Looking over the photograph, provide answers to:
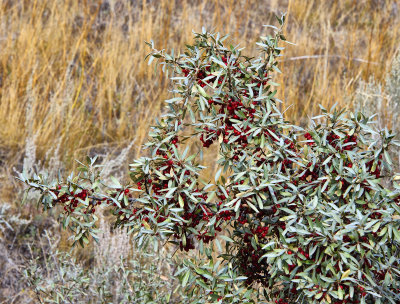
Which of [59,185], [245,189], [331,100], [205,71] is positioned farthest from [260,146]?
[331,100]

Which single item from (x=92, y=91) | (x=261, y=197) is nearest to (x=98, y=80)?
(x=92, y=91)

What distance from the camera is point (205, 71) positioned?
148cm

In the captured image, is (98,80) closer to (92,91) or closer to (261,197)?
(92,91)

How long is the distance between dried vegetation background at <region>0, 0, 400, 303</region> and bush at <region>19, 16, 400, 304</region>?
3.49ft

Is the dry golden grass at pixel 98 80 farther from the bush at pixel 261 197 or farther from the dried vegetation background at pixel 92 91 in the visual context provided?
the bush at pixel 261 197

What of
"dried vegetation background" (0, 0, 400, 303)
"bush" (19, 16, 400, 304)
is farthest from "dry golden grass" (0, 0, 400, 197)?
"bush" (19, 16, 400, 304)

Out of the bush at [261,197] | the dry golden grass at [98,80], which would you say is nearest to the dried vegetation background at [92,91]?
the dry golden grass at [98,80]

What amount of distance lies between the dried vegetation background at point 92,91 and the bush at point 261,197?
1.06 m

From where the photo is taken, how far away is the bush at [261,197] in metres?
1.29

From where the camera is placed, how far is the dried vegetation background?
2.87m

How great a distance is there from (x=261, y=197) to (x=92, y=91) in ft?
9.42

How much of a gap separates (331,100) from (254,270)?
2172 mm

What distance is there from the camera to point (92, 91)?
402 cm

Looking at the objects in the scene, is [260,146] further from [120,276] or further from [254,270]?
[120,276]
